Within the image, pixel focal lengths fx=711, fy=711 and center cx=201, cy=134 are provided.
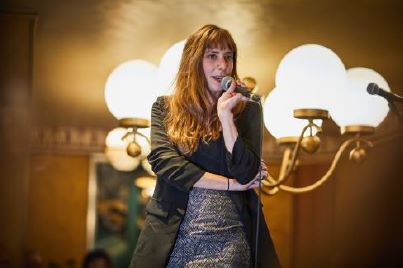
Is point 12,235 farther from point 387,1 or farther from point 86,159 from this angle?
point 86,159

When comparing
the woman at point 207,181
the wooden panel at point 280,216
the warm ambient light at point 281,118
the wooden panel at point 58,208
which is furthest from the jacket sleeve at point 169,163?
the wooden panel at point 58,208

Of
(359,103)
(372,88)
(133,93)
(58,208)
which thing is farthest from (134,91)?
(58,208)

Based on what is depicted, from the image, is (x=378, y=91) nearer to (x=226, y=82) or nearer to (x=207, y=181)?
(x=226, y=82)

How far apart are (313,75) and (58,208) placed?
443 cm

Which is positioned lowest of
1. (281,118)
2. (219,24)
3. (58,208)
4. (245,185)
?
(58,208)

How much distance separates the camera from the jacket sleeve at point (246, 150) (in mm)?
1762

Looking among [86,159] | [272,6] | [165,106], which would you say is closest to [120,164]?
[86,159]

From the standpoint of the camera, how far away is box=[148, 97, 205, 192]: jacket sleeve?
71.0 inches

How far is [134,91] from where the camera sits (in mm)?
2932

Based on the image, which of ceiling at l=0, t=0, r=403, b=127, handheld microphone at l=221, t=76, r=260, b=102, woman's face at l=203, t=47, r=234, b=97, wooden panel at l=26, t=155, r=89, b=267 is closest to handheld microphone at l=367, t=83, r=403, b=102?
handheld microphone at l=221, t=76, r=260, b=102

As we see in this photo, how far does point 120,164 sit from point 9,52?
2913 millimetres

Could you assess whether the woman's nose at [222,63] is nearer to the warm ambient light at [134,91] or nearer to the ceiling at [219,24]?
the warm ambient light at [134,91]

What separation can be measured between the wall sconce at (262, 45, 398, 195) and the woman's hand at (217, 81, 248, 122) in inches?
38.2

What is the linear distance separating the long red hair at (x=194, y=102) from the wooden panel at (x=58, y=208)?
4692 millimetres
